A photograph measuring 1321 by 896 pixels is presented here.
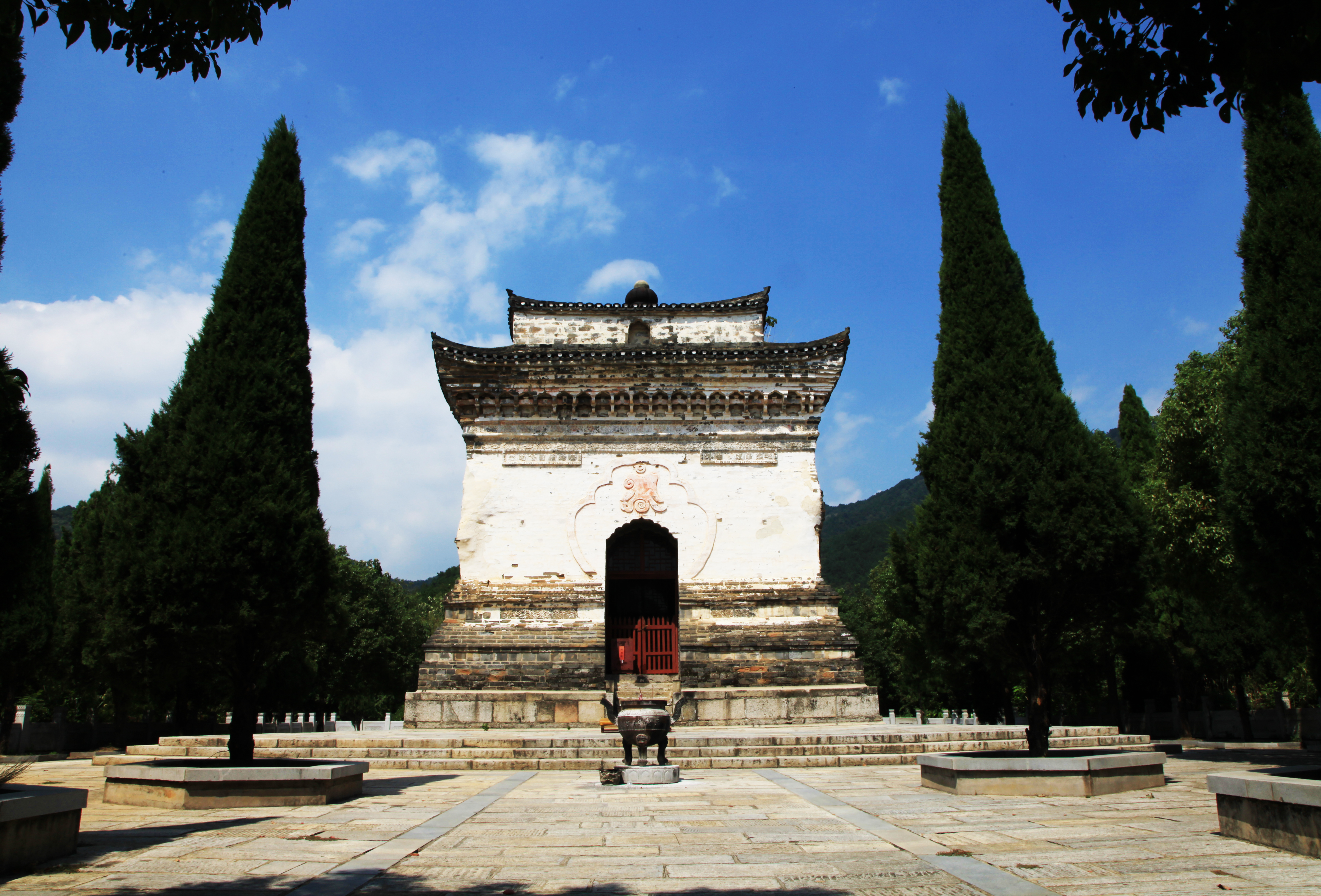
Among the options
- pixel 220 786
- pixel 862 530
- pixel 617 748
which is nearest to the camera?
pixel 220 786

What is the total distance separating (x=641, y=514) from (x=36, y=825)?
17584mm

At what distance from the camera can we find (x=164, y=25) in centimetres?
497

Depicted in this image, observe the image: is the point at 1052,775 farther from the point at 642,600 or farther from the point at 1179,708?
the point at 1179,708

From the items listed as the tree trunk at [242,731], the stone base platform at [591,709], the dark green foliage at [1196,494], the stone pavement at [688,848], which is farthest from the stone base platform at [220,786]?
the dark green foliage at [1196,494]

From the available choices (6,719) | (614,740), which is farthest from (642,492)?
(6,719)

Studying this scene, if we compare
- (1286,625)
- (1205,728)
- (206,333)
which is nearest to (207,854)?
(206,333)

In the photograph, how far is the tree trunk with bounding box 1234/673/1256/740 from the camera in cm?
2416

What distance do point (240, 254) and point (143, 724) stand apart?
20.0 metres

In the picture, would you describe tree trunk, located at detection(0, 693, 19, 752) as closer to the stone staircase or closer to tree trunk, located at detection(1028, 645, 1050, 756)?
the stone staircase

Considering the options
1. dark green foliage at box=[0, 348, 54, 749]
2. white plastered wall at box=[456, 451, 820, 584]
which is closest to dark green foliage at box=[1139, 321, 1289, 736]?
white plastered wall at box=[456, 451, 820, 584]

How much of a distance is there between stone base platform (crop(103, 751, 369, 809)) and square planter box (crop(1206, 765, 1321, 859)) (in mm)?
8631

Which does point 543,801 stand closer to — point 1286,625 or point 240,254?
point 240,254

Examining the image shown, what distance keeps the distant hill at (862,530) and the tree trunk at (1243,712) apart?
3594cm

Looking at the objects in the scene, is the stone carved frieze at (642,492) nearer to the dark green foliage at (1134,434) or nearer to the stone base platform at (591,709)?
the stone base platform at (591,709)
